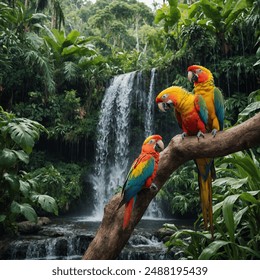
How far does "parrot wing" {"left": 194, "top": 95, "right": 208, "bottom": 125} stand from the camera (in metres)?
1.22

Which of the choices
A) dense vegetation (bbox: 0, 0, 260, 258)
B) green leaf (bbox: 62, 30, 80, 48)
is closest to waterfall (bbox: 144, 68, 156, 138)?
dense vegetation (bbox: 0, 0, 260, 258)

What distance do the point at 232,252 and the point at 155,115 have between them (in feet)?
12.3

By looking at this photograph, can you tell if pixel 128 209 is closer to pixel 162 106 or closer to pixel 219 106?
pixel 162 106

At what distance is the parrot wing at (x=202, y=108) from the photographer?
1218 millimetres

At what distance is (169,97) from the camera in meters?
1.21

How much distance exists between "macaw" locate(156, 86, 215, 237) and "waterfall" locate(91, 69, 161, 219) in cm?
390

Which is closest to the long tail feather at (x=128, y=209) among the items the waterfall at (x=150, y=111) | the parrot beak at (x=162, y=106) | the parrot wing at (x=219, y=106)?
the parrot beak at (x=162, y=106)

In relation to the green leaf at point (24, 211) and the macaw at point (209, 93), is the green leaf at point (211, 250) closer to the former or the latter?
the macaw at point (209, 93)

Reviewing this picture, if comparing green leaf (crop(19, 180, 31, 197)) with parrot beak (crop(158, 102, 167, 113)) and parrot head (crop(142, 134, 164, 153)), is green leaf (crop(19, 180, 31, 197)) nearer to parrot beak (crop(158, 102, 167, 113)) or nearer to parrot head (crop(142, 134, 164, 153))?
parrot head (crop(142, 134, 164, 153))

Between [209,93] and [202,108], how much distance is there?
9cm

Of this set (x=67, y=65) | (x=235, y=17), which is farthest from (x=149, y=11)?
(x=235, y=17)

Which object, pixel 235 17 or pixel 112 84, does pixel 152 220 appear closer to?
pixel 112 84

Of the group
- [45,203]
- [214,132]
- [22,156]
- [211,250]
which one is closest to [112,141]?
[45,203]

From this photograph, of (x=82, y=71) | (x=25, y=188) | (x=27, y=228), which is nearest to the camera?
(x=25, y=188)
